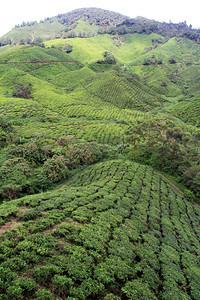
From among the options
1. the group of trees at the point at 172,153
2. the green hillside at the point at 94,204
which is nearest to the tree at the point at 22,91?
the green hillside at the point at 94,204

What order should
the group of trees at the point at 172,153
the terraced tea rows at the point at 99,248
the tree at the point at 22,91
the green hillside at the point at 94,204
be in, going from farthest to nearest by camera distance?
the tree at the point at 22,91 < the group of trees at the point at 172,153 < the green hillside at the point at 94,204 < the terraced tea rows at the point at 99,248

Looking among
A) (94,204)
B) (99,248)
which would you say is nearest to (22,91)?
(94,204)

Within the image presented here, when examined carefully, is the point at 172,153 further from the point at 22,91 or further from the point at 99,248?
the point at 22,91

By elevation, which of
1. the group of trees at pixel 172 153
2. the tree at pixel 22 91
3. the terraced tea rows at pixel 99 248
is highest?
the group of trees at pixel 172 153

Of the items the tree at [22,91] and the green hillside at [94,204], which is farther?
the tree at [22,91]

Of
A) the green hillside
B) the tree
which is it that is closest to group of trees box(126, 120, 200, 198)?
the green hillside

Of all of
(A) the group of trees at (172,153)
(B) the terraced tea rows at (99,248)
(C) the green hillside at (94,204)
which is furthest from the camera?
(A) the group of trees at (172,153)

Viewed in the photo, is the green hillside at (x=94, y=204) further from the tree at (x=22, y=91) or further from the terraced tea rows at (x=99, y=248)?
the tree at (x=22, y=91)

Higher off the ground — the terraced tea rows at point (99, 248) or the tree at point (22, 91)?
the tree at point (22, 91)

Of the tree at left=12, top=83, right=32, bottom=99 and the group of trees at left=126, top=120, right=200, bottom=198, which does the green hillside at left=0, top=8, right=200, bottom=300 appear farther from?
the tree at left=12, top=83, right=32, bottom=99
